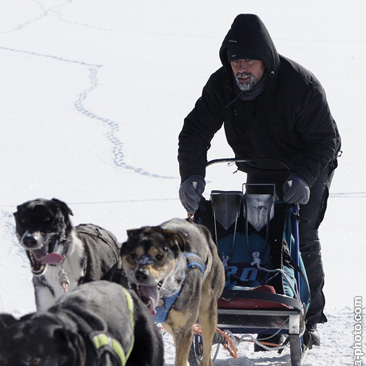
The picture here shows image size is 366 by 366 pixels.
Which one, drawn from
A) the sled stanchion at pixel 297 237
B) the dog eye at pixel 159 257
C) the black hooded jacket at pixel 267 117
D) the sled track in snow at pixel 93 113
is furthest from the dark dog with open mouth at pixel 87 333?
the sled track in snow at pixel 93 113

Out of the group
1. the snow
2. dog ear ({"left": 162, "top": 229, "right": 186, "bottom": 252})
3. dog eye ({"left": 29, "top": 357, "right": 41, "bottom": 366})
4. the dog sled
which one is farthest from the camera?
the snow

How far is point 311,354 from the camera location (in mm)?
5238

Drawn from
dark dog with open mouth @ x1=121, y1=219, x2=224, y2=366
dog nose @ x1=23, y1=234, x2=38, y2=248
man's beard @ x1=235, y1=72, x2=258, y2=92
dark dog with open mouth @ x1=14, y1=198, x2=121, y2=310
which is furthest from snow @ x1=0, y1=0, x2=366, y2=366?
man's beard @ x1=235, y1=72, x2=258, y2=92

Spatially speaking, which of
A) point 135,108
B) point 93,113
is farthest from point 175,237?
point 135,108

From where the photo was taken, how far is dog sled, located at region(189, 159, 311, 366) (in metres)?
4.58

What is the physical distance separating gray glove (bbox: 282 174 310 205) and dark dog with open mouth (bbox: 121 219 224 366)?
0.56 m

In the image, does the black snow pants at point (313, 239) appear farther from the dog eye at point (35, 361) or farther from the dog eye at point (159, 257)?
the dog eye at point (35, 361)

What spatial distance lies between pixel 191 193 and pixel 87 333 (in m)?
2.22

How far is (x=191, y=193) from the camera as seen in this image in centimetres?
498

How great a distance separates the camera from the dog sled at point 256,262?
4.58m

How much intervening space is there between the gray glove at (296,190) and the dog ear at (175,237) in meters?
0.91

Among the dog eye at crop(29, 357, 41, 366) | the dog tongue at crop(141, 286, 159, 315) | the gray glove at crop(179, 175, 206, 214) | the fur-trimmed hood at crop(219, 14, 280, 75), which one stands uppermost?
the fur-trimmed hood at crop(219, 14, 280, 75)

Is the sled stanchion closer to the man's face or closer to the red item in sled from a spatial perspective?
the red item in sled

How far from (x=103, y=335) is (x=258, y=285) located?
79.3 inches
